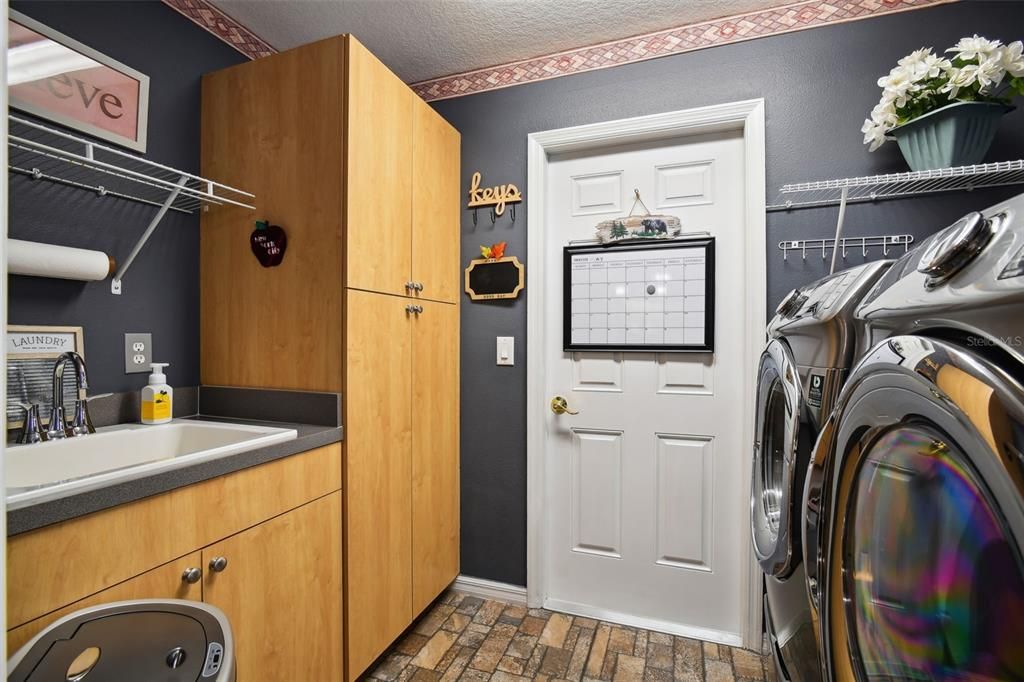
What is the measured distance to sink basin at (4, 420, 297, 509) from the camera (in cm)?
92

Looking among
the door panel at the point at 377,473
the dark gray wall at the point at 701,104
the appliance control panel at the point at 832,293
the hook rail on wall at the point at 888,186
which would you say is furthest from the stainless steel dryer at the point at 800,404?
the door panel at the point at 377,473

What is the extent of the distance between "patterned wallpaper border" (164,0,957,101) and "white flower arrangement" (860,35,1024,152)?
1.46ft

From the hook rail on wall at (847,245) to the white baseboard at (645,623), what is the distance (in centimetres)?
152

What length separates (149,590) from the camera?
103cm

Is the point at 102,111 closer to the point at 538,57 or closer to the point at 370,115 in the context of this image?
the point at 370,115

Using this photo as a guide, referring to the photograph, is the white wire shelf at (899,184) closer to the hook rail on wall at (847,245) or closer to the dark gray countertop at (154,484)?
the hook rail on wall at (847,245)

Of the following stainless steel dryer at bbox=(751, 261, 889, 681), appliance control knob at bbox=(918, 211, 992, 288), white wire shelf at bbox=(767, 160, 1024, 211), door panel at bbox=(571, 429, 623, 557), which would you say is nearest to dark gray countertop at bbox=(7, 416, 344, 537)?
door panel at bbox=(571, 429, 623, 557)

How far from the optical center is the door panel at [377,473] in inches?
62.0

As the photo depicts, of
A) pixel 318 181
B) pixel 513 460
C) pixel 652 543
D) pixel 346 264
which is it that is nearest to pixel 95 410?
pixel 346 264

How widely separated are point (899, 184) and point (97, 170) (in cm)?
248

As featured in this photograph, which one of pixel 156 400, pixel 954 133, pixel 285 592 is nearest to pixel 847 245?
pixel 954 133

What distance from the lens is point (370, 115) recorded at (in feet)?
5.42

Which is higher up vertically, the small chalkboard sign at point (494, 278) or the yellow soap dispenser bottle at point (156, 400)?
the small chalkboard sign at point (494, 278)

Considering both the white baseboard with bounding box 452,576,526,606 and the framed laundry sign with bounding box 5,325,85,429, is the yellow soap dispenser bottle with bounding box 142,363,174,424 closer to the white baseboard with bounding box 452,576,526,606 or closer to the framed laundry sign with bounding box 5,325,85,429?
the framed laundry sign with bounding box 5,325,85,429
